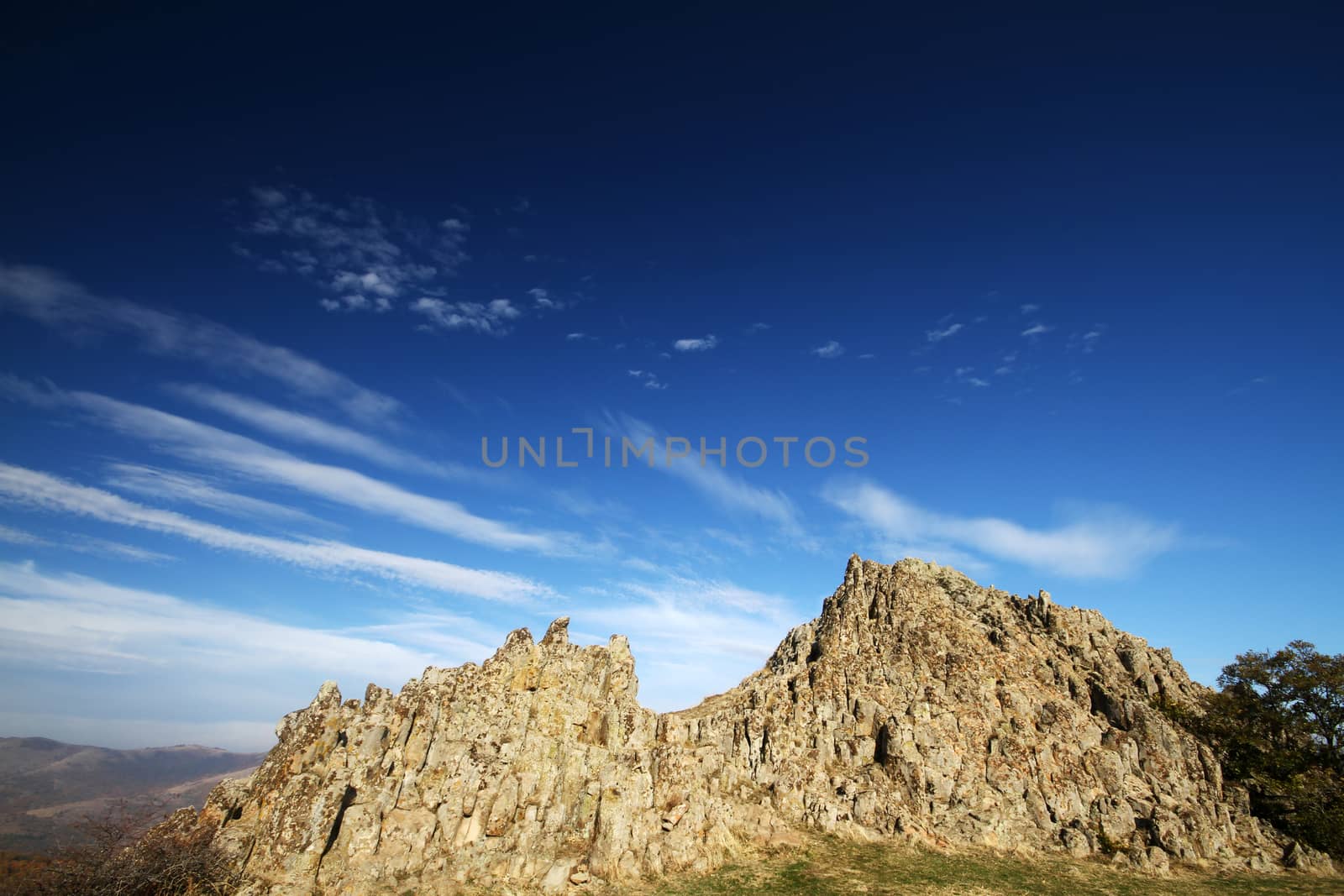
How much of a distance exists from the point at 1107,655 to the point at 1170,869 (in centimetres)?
2085

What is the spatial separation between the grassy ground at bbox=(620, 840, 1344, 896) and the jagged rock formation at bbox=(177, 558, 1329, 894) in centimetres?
198

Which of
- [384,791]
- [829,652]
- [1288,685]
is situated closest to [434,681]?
[384,791]

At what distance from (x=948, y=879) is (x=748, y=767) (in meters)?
17.1

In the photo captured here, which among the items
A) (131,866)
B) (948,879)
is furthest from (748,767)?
(131,866)

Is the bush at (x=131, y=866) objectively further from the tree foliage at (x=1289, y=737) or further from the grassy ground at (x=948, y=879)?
the tree foliage at (x=1289, y=737)

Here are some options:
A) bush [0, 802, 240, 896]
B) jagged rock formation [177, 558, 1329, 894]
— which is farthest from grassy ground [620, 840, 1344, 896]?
bush [0, 802, 240, 896]

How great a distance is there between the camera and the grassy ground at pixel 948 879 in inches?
1474

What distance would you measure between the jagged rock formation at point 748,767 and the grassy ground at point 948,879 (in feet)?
6.51

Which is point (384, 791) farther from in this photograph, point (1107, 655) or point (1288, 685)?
point (1288, 685)

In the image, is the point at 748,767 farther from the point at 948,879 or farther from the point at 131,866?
the point at 131,866

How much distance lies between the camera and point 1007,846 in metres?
44.1

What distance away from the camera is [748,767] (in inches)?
2031

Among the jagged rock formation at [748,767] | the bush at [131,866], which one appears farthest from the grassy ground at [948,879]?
the bush at [131,866]

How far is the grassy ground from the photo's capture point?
3744 centimetres
